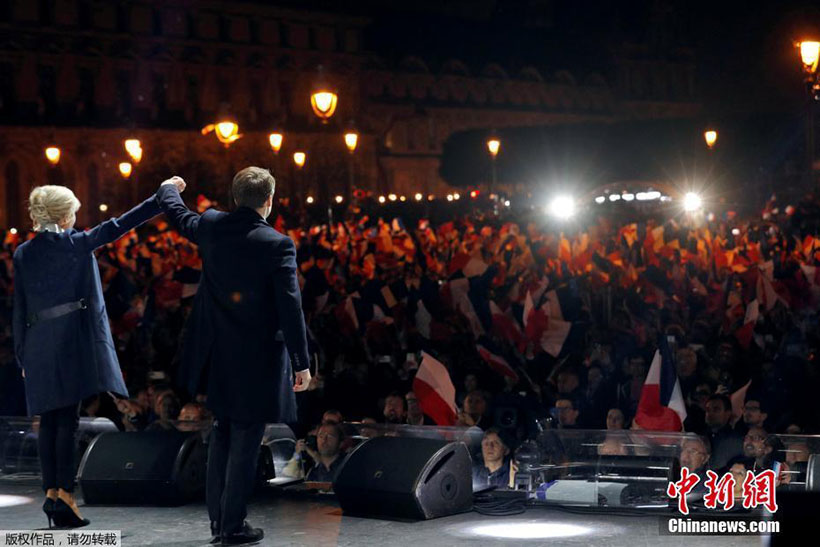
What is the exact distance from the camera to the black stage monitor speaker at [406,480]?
23.0 feet

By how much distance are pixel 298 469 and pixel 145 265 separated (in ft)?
44.1

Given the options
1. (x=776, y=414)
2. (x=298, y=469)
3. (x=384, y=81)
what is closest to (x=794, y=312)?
(x=776, y=414)

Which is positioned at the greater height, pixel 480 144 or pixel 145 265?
pixel 480 144

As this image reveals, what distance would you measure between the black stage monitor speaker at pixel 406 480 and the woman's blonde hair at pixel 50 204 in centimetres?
193

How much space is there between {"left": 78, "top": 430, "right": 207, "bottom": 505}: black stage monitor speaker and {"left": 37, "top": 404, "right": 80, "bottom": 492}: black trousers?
663 millimetres

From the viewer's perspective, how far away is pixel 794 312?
13.7 m

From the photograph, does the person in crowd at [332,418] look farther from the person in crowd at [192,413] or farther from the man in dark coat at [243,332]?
the man in dark coat at [243,332]

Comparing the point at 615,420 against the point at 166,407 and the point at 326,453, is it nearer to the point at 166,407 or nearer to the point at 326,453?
the point at 326,453

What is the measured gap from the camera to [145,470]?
751 centimetres

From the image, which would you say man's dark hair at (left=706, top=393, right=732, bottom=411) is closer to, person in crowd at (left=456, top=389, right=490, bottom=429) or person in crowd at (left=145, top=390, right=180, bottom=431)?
person in crowd at (left=456, top=389, right=490, bottom=429)

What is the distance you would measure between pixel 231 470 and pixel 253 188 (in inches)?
51.2

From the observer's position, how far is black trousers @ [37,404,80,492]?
22.3 ft

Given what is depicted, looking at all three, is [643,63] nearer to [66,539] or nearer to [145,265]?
[145,265]

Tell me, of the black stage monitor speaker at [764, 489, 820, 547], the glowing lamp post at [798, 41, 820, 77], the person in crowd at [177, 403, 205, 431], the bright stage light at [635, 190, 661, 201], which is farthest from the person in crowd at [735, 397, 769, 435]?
the bright stage light at [635, 190, 661, 201]
